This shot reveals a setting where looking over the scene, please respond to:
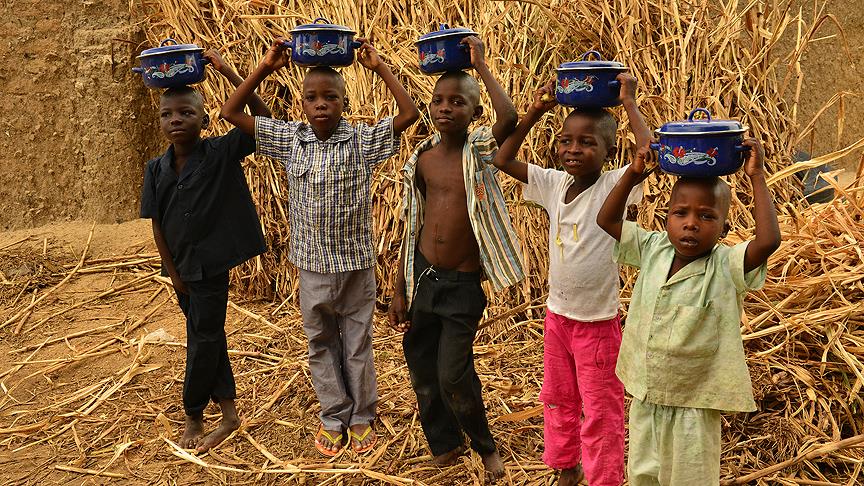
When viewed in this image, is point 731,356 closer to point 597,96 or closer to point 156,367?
point 597,96

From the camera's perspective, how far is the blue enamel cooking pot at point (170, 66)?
3279 mm

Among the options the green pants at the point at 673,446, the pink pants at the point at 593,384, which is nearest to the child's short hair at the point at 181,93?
the pink pants at the point at 593,384

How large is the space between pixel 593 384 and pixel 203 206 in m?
1.67

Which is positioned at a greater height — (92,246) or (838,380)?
(92,246)

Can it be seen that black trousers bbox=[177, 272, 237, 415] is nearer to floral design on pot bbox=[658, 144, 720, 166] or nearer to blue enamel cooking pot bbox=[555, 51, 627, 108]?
blue enamel cooking pot bbox=[555, 51, 627, 108]

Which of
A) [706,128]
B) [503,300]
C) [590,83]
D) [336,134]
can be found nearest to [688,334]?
[706,128]

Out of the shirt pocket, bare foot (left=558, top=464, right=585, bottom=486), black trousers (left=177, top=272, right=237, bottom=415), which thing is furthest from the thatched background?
the shirt pocket

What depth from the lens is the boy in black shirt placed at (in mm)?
3416

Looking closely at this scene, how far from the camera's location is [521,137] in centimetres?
297

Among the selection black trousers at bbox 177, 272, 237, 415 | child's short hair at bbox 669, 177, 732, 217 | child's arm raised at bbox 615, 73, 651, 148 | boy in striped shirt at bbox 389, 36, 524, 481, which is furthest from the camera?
black trousers at bbox 177, 272, 237, 415

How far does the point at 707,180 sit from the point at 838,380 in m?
1.46

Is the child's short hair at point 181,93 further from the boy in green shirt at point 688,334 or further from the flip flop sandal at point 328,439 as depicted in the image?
the boy in green shirt at point 688,334

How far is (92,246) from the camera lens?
217 inches

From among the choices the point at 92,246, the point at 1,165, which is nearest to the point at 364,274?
the point at 92,246
